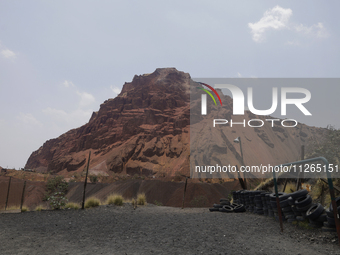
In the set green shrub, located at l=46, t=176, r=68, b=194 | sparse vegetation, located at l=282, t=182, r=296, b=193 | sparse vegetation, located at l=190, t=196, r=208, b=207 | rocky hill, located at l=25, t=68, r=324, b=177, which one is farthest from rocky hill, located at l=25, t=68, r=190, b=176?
sparse vegetation, located at l=282, t=182, r=296, b=193

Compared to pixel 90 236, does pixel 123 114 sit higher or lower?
higher

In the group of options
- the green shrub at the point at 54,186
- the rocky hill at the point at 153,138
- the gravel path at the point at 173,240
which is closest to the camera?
the gravel path at the point at 173,240

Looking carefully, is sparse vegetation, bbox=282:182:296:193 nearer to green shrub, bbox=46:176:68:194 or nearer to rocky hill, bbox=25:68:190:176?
green shrub, bbox=46:176:68:194

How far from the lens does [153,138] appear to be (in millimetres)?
81812

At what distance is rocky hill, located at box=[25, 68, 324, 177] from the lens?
2788 inches

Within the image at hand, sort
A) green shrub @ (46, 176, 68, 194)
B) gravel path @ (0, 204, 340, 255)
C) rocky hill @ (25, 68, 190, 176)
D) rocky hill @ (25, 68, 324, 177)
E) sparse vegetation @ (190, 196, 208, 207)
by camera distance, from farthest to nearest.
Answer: rocky hill @ (25, 68, 190, 176) → rocky hill @ (25, 68, 324, 177) → green shrub @ (46, 176, 68, 194) → sparse vegetation @ (190, 196, 208, 207) → gravel path @ (0, 204, 340, 255)

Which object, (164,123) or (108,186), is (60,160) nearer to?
(164,123)

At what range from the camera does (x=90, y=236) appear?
7762mm

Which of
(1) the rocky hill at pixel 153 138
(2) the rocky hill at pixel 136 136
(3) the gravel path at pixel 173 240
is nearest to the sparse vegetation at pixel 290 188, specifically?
(3) the gravel path at pixel 173 240

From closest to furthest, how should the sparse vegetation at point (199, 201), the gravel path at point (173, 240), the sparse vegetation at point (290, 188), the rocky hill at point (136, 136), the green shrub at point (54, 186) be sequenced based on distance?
the gravel path at point (173, 240) → the sparse vegetation at point (290, 188) → the sparse vegetation at point (199, 201) → the green shrub at point (54, 186) → the rocky hill at point (136, 136)

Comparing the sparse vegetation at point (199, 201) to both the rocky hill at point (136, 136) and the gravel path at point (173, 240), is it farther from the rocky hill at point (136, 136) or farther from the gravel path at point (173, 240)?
the rocky hill at point (136, 136)

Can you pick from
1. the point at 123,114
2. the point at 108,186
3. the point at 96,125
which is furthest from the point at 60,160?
the point at 108,186

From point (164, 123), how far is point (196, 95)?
25.7 meters

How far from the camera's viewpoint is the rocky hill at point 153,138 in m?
70.8
